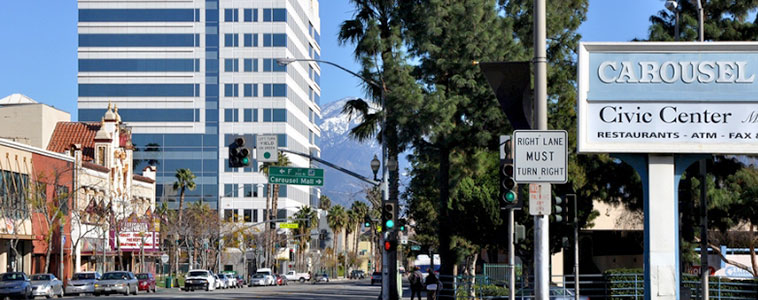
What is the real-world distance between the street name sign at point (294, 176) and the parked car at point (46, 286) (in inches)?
558

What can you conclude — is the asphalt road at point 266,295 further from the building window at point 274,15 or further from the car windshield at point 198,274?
the building window at point 274,15

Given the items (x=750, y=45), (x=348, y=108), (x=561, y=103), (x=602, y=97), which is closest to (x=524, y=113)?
(x=602, y=97)

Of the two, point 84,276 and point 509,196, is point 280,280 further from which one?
point 509,196

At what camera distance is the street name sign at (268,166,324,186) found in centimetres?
4419

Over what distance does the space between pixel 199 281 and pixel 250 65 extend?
5142cm

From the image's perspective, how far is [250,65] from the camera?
11750 cm

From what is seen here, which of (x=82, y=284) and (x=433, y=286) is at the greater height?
(x=433, y=286)

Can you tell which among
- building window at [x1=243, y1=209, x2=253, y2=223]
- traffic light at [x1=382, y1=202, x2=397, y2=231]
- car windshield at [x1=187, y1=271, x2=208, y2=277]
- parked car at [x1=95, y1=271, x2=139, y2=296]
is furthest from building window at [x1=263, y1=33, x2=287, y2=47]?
traffic light at [x1=382, y1=202, x2=397, y2=231]

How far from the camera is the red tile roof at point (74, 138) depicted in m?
83.6

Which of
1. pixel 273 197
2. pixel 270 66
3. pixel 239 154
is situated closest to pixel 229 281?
pixel 273 197

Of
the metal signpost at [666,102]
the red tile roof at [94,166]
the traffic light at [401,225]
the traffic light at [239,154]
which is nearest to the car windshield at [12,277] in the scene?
the traffic light at [239,154]

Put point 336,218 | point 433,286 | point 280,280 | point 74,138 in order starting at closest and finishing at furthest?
point 433,286, point 74,138, point 280,280, point 336,218

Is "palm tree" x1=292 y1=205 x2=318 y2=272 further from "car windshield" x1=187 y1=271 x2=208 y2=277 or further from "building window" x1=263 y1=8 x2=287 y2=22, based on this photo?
"car windshield" x1=187 y1=271 x2=208 y2=277

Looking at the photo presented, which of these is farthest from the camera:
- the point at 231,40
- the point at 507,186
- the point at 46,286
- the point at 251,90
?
the point at 251,90
